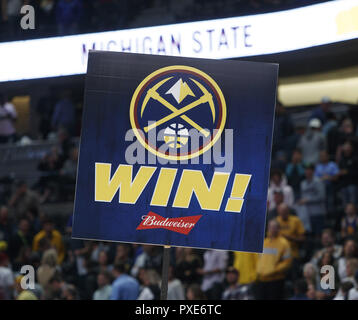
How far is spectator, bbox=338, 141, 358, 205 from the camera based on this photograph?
11.9 meters

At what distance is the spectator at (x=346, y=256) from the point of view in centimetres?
991

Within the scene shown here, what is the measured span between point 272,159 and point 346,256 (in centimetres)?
373

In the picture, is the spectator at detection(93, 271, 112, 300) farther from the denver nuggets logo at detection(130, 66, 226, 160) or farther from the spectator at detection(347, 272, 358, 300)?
the denver nuggets logo at detection(130, 66, 226, 160)

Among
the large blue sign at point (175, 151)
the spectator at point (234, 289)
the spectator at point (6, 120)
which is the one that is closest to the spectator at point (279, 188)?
the spectator at point (234, 289)

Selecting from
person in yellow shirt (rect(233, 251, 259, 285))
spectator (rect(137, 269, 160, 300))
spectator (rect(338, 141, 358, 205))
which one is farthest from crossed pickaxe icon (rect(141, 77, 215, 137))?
spectator (rect(338, 141, 358, 205))

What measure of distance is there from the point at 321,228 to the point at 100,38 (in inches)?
203

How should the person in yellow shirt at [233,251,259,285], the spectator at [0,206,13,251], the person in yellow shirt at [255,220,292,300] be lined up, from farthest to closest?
the spectator at [0,206,13,251] → the person in yellow shirt at [233,251,259,285] → the person in yellow shirt at [255,220,292,300]

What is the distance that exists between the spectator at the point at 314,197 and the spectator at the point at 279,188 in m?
0.22

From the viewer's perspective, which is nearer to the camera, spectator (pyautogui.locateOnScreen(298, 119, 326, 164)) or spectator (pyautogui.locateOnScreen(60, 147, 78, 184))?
spectator (pyautogui.locateOnScreen(298, 119, 326, 164))

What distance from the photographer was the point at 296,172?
12.5m

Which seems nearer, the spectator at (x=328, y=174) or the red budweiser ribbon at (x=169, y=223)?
the red budweiser ribbon at (x=169, y=223)

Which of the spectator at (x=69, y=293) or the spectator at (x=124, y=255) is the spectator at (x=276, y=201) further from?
the spectator at (x=69, y=293)

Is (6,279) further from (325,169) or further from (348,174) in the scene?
(348,174)

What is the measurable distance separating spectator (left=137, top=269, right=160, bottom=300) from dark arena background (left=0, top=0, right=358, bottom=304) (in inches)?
0.7
